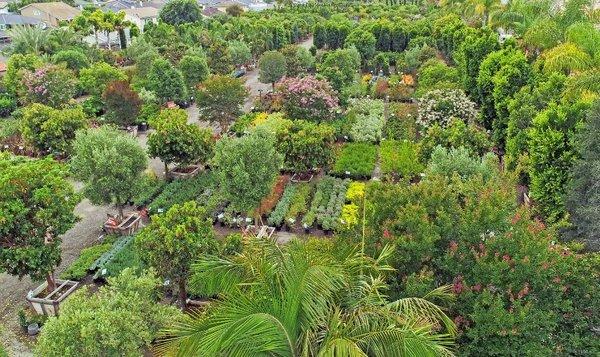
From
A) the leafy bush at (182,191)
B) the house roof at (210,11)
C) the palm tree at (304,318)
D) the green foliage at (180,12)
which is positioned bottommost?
the house roof at (210,11)

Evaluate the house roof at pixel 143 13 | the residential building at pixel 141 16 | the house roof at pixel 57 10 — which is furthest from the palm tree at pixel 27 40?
the house roof at pixel 57 10

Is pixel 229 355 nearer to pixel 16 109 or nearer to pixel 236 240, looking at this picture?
pixel 236 240

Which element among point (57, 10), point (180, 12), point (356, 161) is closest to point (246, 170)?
point (356, 161)

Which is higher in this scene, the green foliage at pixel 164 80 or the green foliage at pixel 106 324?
the green foliage at pixel 106 324

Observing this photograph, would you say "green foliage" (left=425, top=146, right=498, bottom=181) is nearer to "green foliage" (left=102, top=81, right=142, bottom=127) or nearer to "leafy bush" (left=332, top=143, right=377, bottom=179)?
"leafy bush" (left=332, top=143, right=377, bottom=179)

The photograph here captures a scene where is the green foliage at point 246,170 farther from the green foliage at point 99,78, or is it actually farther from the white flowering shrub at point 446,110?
the green foliage at point 99,78

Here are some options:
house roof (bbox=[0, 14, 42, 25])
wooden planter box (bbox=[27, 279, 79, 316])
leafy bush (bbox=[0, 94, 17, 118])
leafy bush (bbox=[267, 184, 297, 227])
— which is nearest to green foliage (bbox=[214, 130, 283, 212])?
leafy bush (bbox=[267, 184, 297, 227])

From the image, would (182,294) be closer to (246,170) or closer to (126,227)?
(246,170)
